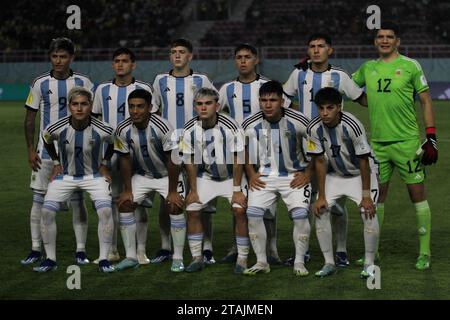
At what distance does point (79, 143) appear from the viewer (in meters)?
8.89

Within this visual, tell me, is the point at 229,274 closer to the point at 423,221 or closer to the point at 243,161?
the point at 243,161

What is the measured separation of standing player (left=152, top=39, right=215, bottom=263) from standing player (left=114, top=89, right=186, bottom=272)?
0.48 meters

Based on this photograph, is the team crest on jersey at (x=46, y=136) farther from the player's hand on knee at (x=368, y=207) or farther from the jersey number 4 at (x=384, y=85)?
the jersey number 4 at (x=384, y=85)

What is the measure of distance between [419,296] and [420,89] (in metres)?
2.14

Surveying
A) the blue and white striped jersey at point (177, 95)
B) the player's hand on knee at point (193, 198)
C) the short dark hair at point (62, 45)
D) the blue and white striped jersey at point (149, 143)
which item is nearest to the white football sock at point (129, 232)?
the blue and white striped jersey at point (149, 143)

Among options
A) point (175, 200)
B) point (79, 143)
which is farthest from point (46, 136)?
point (175, 200)

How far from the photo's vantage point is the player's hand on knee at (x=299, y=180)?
862 centimetres

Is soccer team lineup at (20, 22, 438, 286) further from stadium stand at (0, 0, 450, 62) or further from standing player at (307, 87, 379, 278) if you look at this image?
stadium stand at (0, 0, 450, 62)

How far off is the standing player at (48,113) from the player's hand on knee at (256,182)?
164cm

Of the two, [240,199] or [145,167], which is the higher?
[145,167]

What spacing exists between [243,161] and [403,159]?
1.45 meters

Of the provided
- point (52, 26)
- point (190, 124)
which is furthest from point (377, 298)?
point (52, 26)

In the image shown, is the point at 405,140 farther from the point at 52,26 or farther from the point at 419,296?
the point at 52,26

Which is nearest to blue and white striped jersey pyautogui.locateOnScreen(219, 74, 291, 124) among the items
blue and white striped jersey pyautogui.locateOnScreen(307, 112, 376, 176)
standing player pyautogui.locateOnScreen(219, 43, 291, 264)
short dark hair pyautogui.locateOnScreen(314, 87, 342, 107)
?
standing player pyautogui.locateOnScreen(219, 43, 291, 264)
